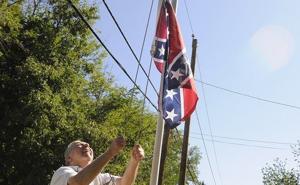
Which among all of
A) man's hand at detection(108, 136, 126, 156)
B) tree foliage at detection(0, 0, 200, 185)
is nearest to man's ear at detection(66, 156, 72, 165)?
man's hand at detection(108, 136, 126, 156)

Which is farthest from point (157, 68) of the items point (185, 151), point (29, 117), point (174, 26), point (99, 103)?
point (99, 103)

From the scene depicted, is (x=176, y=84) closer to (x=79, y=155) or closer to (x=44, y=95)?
(x=79, y=155)

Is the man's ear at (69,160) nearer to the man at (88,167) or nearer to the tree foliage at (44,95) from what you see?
the man at (88,167)

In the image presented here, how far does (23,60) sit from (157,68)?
53.1ft

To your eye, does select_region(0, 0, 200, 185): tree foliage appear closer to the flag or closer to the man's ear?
the flag

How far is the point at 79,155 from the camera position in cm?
405

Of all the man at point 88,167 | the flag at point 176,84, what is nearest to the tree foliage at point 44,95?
the flag at point 176,84

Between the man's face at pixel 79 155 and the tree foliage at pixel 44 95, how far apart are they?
15900 millimetres

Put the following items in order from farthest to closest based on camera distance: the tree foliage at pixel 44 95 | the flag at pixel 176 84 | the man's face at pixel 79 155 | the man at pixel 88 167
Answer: the tree foliage at pixel 44 95, the flag at pixel 176 84, the man's face at pixel 79 155, the man at pixel 88 167

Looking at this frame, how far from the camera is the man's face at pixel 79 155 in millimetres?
4043

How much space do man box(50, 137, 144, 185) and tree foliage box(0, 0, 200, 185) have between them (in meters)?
15.7

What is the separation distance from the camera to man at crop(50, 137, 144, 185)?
3359mm

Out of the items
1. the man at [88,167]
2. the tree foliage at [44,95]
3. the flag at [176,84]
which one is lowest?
the man at [88,167]

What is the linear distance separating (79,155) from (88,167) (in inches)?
27.5
